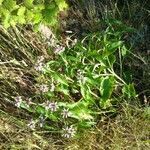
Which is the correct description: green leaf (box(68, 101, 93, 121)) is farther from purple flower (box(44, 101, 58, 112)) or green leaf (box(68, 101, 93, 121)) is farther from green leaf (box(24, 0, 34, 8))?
green leaf (box(24, 0, 34, 8))

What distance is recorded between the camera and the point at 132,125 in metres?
2.01

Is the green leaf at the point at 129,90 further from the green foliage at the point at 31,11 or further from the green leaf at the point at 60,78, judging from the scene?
the green foliage at the point at 31,11

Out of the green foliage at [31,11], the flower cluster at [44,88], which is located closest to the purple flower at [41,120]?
the flower cluster at [44,88]

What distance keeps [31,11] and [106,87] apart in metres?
0.50

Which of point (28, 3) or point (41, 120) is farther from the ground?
point (28, 3)

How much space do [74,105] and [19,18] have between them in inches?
18.6

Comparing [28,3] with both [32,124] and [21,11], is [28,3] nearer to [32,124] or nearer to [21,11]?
[21,11]

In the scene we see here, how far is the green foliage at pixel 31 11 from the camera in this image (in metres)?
1.88

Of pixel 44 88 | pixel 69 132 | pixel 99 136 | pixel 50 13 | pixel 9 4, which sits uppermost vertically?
pixel 9 4

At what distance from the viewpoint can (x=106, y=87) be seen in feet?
6.57

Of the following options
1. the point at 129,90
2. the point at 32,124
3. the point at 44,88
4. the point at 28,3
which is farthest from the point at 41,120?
the point at 28,3

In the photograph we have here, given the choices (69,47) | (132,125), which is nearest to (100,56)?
(69,47)

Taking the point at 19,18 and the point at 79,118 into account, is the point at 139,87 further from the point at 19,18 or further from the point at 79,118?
the point at 19,18

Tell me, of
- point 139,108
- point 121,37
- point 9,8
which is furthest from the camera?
point 121,37
